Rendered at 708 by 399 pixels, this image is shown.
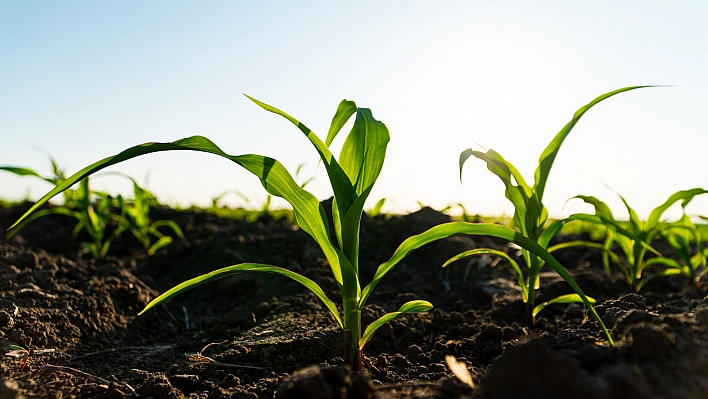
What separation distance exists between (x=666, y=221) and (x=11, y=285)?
11.4ft

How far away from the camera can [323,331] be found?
6.48 feet

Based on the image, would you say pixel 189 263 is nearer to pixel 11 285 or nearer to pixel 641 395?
pixel 11 285

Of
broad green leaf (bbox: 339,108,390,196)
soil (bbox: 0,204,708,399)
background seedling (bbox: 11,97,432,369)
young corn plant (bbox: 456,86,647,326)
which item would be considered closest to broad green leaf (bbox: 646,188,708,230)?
soil (bbox: 0,204,708,399)

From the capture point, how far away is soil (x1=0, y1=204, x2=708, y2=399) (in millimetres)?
1126

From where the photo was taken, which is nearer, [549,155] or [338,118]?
[338,118]

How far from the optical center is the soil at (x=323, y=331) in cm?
113

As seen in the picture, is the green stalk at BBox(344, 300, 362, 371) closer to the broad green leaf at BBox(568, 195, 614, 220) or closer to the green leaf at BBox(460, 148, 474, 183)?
the green leaf at BBox(460, 148, 474, 183)

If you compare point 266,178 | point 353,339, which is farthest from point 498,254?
point 266,178

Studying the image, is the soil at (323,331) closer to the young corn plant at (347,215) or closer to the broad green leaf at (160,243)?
the broad green leaf at (160,243)

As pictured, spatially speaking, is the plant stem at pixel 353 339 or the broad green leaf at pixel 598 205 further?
the broad green leaf at pixel 598 205

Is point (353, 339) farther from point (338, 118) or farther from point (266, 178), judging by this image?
point (338, 118)

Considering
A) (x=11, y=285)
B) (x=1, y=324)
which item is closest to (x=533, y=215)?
(x=1, y=324)

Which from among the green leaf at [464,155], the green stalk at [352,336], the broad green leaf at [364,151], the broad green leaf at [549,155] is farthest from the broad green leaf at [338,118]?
the broad green leaf at [549,155]

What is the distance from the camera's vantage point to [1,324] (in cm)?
200
